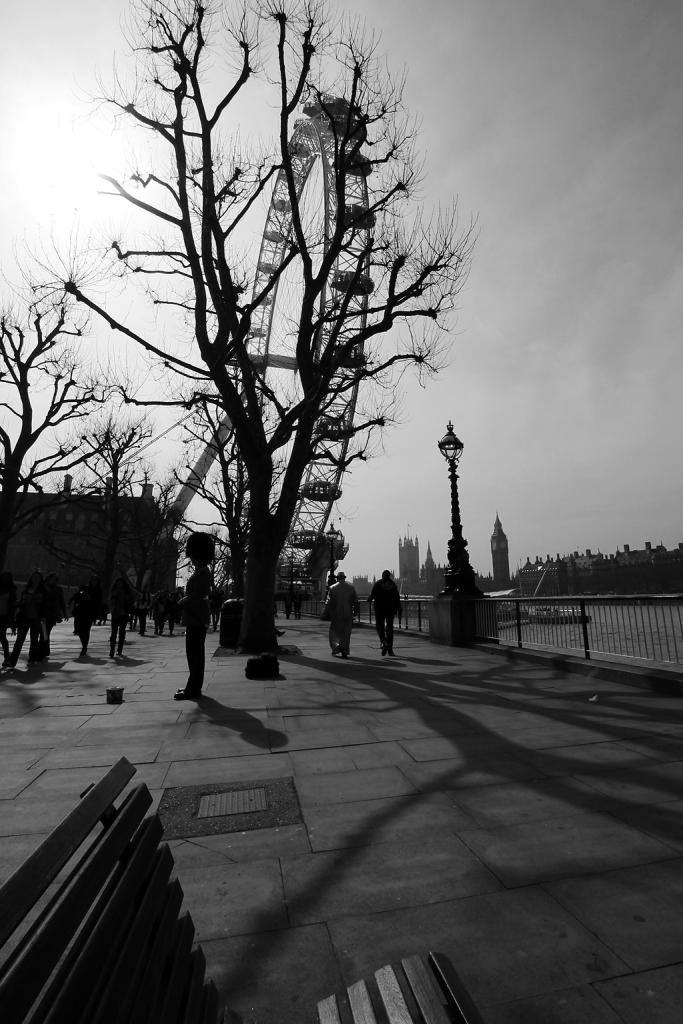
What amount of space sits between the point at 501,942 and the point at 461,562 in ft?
40.2

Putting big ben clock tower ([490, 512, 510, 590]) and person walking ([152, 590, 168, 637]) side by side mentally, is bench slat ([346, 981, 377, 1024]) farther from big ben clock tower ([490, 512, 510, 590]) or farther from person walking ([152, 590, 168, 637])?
big ben clock tower ([490, 512, 510, 590])

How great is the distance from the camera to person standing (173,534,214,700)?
287 inches

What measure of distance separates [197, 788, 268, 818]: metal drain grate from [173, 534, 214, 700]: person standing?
349 cm

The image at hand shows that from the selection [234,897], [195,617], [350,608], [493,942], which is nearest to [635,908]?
[493,942]

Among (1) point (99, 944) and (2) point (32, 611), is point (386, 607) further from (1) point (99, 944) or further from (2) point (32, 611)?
(1) point (99, 944)

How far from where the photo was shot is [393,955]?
6.88 feet

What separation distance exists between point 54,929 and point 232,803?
3.09 metres

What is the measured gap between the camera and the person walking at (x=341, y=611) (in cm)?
1176

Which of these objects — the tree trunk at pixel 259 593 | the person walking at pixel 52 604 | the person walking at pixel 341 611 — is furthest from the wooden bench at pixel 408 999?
the person walking at pixel 52 604

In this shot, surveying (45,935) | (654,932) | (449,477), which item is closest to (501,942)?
(654,932)

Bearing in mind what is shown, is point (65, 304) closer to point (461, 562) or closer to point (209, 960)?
point (461, 562)

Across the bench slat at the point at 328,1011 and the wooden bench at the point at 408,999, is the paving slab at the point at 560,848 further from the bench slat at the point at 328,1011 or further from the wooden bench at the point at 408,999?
the bench slat at the point at 328,1011

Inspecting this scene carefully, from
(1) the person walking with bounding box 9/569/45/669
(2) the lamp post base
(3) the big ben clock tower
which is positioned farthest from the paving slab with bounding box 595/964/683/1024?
(3) the big ben clock tower

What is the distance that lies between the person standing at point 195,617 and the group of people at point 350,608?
451 centimetres
